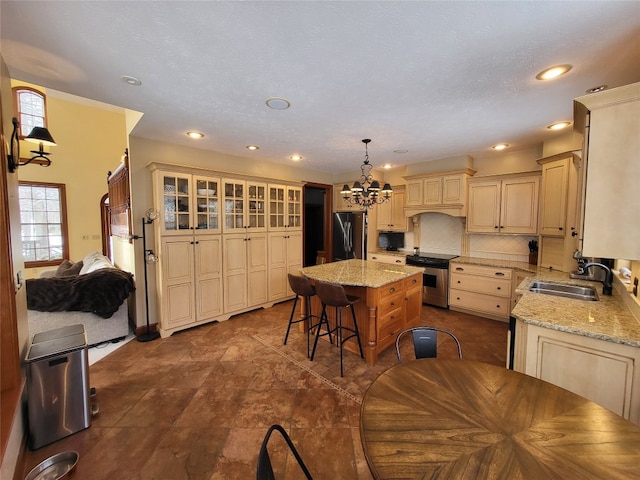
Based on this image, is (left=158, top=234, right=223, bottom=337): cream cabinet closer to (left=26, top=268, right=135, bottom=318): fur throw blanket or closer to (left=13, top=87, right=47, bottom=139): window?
(left=26, top=268, right=135, bottom=318): fur throw blanket

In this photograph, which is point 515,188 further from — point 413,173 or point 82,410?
point 82,410

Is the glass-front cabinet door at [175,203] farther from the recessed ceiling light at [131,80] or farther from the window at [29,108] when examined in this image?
the window at [29,108]

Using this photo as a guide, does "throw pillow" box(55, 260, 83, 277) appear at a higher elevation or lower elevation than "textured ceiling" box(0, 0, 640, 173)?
lower

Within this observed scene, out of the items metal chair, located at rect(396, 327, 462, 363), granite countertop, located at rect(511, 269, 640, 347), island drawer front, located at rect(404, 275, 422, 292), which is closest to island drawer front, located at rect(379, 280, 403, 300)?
island drawer front, located at rect(404, 275, 422, 292)

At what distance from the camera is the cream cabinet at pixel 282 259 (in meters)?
4.57

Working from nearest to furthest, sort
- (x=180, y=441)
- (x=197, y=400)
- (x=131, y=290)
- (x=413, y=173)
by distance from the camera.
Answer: (x=180, y=441), (x=197, y=400), (x=131, y=290), (x=413, y=173)

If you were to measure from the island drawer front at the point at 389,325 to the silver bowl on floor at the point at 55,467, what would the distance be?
8.21 ft

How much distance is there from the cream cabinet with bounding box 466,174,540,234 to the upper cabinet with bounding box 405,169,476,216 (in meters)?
0.16

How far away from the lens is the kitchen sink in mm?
2308

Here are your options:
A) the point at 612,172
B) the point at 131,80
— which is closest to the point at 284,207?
the point at 131,80

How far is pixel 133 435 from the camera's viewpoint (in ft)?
6.14

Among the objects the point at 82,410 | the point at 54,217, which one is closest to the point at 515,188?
the point at 82,410

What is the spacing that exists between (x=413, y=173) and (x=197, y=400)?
4514 mm

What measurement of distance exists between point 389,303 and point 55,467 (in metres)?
2.82
